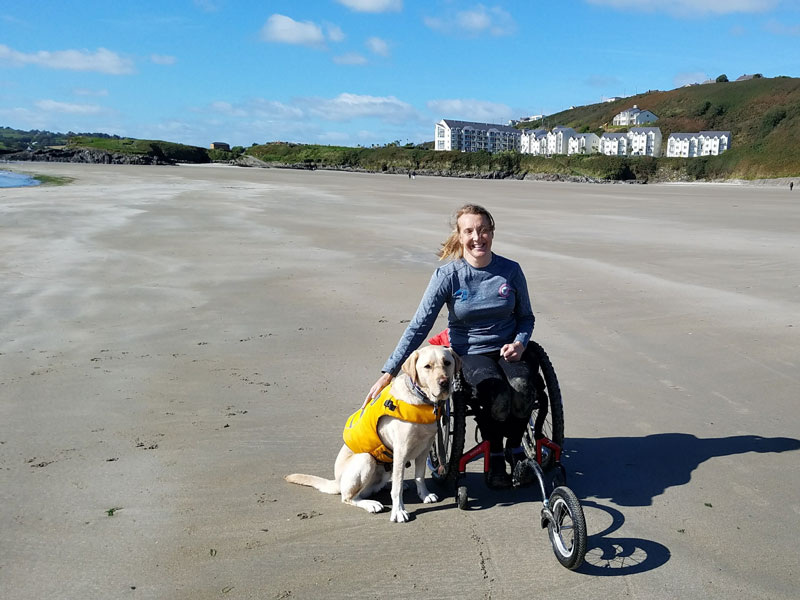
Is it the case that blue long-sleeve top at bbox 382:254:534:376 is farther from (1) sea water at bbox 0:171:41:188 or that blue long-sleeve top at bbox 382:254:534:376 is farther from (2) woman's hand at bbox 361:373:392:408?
(1) sea water at bbox 0:171:41:188

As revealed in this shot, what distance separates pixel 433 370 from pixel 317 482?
1.20 metres

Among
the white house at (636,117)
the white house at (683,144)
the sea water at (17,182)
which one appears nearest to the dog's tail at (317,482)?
the sea water at (17,182)

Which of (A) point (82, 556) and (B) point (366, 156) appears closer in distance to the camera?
(A) point (82, 556)

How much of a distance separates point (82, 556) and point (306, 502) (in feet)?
4.34

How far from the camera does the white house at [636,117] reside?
16038 centimetres

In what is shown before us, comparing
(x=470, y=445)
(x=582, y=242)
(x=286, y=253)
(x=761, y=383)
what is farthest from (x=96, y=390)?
(x=582, y=242)

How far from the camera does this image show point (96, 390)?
20.6 feet

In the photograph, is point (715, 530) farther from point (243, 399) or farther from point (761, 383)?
point (243, 399)

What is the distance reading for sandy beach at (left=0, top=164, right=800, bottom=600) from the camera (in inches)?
140

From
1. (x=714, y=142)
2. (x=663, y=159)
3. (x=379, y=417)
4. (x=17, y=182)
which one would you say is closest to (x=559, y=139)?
(x=714, y=142)

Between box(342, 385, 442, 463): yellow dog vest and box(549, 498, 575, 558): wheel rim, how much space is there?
2.87ft

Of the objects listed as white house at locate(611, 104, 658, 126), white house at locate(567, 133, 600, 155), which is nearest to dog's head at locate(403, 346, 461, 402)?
white house at locate(567, 133, 600, 155)

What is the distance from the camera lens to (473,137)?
538ft

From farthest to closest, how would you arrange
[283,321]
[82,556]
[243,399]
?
1. [283,321]
2. [243,399]
3. [82,556]
